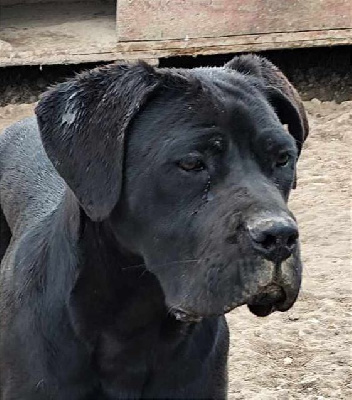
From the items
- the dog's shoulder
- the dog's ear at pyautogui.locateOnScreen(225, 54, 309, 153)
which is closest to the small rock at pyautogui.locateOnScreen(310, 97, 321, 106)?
the dog's shoulder

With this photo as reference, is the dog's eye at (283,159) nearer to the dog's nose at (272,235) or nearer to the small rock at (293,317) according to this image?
the dog's nose at (272,235)

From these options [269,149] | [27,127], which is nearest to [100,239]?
[269,149]

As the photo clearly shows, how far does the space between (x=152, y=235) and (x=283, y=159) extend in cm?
45

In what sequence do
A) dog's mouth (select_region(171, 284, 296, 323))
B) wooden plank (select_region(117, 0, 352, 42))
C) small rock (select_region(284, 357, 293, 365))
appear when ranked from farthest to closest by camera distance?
wooden plank (select_region(117, 0, 352, 42))
small rock (select_region(284, 357, 293, 365))
dog's mouth (select_region(171, 284, 296, 323))

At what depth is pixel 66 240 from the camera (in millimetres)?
3289

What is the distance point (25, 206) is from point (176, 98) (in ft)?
3.57

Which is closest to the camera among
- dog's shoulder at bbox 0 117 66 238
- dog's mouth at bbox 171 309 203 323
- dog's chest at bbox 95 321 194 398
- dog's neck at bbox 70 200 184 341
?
dog's mouth at bbox 171 309 203 323

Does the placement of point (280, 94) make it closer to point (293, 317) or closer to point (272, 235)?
point (272, 235)

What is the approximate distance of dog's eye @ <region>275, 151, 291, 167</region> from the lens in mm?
3088

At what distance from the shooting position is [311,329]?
17.1 ft

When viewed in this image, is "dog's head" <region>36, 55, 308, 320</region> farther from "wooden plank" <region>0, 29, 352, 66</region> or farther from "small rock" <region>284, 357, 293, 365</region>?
"wooden plank" <region>0, 29, 352, 66</region>

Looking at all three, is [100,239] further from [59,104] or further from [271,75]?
[271,75]

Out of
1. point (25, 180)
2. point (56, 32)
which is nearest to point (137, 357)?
point (25, 180)

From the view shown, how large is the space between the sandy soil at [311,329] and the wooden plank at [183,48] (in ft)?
7.07
